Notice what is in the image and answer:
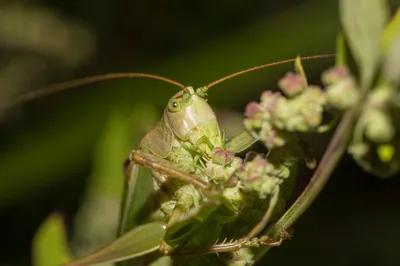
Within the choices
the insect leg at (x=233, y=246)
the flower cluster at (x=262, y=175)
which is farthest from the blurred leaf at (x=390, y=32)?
the insect leg at (x=233, y=246)

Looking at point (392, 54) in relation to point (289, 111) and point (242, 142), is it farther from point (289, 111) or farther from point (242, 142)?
point (242, 142)

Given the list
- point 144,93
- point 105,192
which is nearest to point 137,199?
point 105,192

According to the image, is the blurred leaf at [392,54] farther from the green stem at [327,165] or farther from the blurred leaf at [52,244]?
the blurred leaf at [52,244]

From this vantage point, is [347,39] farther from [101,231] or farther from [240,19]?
[240,19]

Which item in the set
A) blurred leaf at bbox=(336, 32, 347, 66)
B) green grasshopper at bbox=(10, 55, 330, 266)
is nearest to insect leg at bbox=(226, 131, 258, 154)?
green grasshopper at bbox=(10, 55, 330, 266)

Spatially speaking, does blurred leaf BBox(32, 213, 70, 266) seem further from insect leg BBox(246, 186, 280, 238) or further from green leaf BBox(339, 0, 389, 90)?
green leaf BBox(339, 0, 389, 90)
